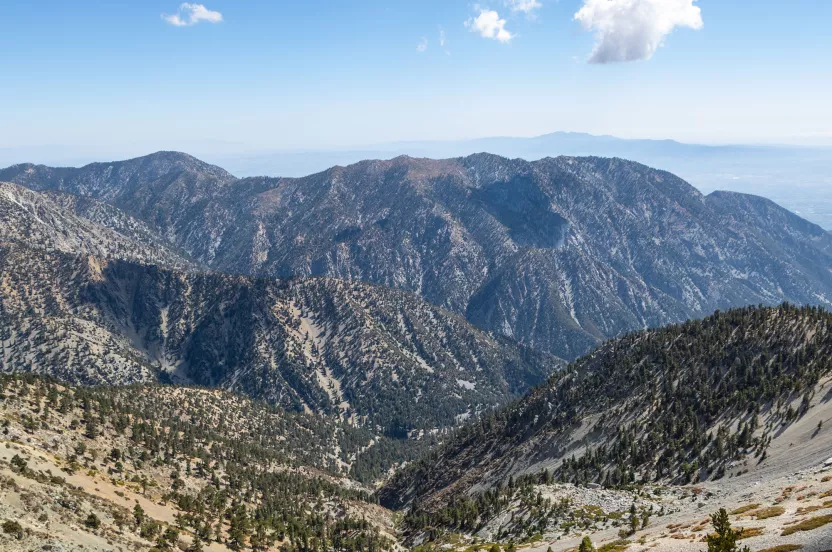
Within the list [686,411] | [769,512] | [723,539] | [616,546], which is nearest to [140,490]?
[616,546]

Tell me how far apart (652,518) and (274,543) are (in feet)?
255

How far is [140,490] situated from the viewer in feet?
354

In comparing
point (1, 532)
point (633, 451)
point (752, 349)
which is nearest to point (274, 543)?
point (1, 532)

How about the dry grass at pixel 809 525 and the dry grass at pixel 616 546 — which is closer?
the dry grass at pixel 809 525

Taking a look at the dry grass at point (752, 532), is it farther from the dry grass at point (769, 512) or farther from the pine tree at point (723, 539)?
the pine tree at point (723, 539)

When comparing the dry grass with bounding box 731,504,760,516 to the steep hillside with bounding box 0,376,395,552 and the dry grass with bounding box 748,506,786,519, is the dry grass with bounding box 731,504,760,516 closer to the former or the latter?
the dry grass with bounding box 748,506,786,519

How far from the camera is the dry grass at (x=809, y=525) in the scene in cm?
5365

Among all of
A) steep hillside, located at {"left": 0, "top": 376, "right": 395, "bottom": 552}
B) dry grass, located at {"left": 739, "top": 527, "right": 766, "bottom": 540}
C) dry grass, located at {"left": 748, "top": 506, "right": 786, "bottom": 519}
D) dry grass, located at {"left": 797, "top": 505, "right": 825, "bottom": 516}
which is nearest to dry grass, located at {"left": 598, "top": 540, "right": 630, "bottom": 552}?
dry grass, located at {"left": 739, "top": 527, "right": 766, "bottom": 540}

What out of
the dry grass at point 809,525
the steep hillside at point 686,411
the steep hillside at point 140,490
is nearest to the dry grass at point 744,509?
the dry grass at point 809,525

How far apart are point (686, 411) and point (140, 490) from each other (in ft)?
473

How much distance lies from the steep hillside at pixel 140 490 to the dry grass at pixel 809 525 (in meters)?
83.9

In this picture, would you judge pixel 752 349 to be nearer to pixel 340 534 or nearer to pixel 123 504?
pixel 340 534

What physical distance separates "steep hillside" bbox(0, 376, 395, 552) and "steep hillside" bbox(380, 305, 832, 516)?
1431 inches

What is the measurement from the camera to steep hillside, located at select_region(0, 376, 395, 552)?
7219 centimetres
